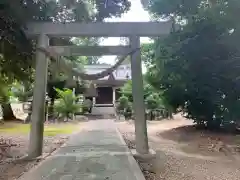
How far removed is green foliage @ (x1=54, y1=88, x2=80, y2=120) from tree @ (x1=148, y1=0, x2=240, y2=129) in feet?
36.7

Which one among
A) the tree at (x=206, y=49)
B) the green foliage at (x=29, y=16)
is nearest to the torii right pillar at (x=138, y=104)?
the tree at (x=206, y=49)

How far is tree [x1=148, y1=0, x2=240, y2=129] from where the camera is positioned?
6723 millimetres

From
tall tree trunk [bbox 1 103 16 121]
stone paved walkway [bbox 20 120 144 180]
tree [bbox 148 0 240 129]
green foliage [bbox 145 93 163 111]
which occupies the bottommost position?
stone paved walkway [bbox 20 120 144 180]

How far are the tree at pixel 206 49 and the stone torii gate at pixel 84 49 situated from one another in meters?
0.60

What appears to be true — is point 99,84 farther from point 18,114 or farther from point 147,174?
point 147,174

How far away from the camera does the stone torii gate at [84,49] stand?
7.13 m

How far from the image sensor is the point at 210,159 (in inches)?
284

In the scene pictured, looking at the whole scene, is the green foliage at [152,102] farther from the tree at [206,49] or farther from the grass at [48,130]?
the tree at [206,49]

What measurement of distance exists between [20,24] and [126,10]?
2743mm

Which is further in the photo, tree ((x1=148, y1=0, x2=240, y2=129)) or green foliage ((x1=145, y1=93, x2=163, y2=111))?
green foliage ((x1=145, y1=93, x2=163, y2=111))

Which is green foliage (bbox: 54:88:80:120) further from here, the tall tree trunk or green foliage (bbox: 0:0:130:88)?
green foliage (bbox: 0:0:130:88)

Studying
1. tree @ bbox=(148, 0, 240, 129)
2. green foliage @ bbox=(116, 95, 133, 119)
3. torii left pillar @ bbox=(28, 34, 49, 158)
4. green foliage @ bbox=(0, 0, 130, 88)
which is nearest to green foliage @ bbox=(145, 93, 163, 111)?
green foliage @ bbox=(116, 95, 133, 119)

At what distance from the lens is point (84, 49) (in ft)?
24.2

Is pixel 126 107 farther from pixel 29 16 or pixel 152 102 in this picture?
pixel 29 16
